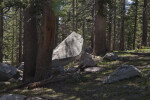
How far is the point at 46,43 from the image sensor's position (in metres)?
9.42

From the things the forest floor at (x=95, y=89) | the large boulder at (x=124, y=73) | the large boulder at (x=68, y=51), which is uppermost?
the large boulder at (x=68, y=51)

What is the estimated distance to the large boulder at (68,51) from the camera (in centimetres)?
1404

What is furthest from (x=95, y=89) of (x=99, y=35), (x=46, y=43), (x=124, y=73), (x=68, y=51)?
(x=68, y=51)

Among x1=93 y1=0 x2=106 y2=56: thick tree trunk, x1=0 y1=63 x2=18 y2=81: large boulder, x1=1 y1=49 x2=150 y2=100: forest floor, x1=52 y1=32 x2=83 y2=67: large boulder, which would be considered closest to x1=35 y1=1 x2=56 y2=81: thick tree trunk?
x1=1 y1=49 x2=150 y2=100: forest floor

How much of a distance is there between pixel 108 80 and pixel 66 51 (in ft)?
23.9

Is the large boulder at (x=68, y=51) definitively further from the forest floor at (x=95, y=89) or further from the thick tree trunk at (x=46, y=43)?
the forest floor at (x=95, y=89)

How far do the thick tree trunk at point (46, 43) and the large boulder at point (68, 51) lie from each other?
13.6 feet

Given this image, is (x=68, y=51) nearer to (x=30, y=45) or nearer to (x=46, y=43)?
(x=30, y=45)

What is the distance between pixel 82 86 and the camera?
771 centimetres

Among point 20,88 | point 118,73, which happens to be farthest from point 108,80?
point 20,88

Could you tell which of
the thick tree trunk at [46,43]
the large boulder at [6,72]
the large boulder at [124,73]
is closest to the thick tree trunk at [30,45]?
the thick tree trunk at [46,43]

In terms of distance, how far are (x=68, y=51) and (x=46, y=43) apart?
204 inches

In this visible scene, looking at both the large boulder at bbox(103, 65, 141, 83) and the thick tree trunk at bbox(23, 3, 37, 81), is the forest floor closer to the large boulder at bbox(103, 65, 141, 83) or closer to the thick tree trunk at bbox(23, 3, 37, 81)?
the large boulder at bbox(103, 65, 141, 83)

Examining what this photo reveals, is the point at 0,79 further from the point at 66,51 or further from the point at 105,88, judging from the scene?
the point at 105,88
